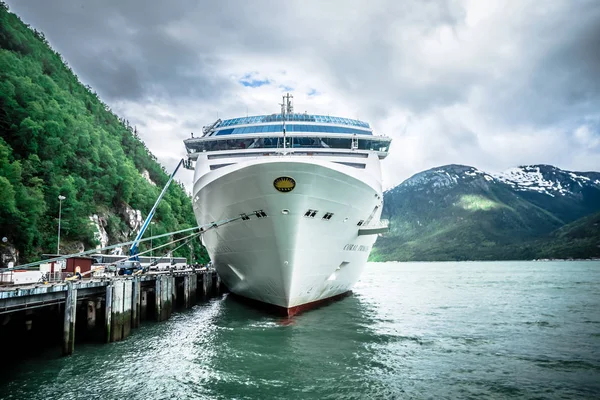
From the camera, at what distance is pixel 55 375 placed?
1117cm

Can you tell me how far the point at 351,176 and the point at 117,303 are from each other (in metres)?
10.6

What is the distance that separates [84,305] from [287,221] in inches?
432

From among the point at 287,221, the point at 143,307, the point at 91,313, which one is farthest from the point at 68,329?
the point at 143,307

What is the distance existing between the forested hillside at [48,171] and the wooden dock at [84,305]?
50.8ft

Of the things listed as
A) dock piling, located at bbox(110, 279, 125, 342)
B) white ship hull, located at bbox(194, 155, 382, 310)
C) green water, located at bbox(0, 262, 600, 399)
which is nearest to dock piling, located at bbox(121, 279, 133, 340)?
dock piling, located at bbox(110, 279, 125, 342)

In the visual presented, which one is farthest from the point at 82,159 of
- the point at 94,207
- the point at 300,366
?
the point at 300,366

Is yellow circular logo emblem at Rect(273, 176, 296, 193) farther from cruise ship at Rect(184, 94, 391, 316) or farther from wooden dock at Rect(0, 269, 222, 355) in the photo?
wooden dock at Rect(0, 269, 222, 355)

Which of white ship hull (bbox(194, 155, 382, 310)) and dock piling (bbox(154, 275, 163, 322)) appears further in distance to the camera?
dock piling (bbox(154, 275, 163, 322))

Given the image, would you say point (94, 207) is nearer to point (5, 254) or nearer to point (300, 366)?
point (5, 254)

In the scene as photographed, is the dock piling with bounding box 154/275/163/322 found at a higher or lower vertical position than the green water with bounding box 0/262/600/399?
higher

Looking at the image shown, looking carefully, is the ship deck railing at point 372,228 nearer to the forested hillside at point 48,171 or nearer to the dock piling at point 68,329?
the dock piling at point 68,329

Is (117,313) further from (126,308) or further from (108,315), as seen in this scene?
(126,308)

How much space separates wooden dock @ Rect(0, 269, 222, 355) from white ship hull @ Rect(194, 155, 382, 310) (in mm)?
4658

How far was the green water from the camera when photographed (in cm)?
1019
